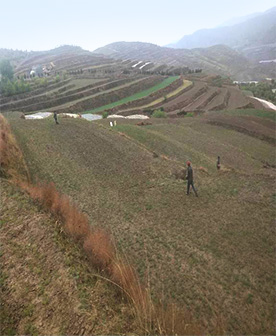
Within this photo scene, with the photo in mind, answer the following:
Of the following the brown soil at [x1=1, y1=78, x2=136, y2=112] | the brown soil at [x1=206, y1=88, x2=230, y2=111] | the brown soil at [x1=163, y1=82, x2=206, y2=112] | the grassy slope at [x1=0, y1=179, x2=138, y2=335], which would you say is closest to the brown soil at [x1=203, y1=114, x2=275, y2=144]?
the brown soil at [x1=206, y1=88, x2=230, y2=111]

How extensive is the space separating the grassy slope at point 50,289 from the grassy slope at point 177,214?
8.56ft

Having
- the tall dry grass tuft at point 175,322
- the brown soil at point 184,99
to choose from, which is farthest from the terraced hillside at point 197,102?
the tall dry grass tuft at point 175,322

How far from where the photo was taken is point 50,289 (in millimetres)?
8961

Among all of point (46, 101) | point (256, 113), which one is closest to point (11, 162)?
point (256, 113)

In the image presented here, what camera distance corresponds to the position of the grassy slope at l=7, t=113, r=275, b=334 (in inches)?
388

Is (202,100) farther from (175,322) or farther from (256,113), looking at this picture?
(175,322)

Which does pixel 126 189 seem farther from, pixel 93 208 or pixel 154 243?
pixel 154 243

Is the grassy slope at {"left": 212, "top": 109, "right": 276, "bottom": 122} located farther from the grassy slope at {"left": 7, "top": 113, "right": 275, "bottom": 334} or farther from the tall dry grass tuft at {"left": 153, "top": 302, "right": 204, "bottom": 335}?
the tall dry grass tuft at {"left": 153, "top": 302, "right": 204, "bottom": 335}

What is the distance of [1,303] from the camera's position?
8.62 m

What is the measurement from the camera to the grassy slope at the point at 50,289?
26.0 ft

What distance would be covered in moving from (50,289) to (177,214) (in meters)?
9.10

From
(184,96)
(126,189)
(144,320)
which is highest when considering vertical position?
(144,320)

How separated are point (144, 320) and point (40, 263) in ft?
16.1

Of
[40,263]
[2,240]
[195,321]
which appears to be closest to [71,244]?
→ [40,263]
